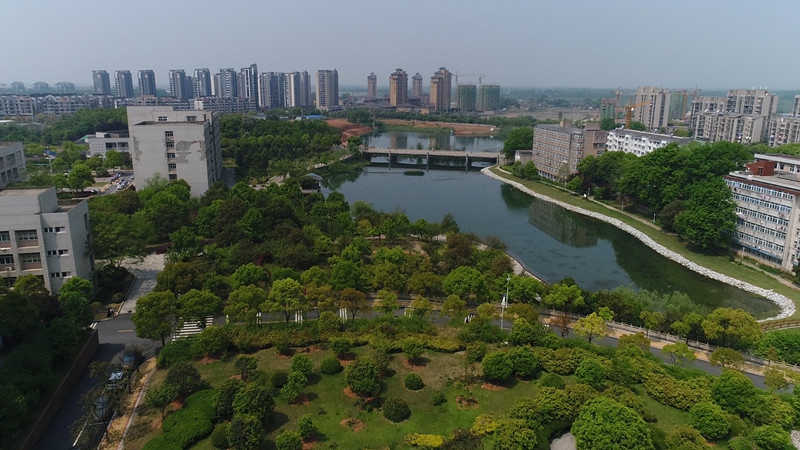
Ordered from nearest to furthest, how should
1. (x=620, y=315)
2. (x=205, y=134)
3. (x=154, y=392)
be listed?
1. (x=154, y=392)
2. (x=620, y=315)
3. (x=205, y=134)

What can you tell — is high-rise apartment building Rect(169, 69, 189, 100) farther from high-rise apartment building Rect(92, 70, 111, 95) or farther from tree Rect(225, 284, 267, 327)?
tree Rect(225, 284, 267, 327)

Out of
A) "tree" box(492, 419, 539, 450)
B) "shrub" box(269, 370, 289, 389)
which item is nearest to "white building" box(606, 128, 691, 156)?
"tree" box(492, 419, 539, 450)

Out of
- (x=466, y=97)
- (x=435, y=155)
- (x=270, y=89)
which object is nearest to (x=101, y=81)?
(x=270, y=89)

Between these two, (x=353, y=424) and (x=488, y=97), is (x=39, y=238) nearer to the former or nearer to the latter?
(x=353, y=424)

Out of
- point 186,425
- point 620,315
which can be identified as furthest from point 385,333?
point 620,315

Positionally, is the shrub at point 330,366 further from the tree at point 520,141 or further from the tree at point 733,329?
the tree at point 520,141

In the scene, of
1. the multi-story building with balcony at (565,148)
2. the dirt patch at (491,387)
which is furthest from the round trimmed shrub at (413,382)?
the multi-story building with balcony at (565,148)

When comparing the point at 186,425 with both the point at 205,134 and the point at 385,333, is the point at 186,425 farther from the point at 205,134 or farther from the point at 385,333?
the point at 205,134
